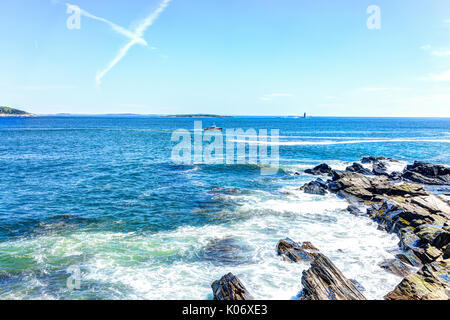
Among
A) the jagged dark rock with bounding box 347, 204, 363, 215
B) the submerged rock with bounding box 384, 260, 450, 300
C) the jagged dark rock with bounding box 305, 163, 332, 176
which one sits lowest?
the jagged dark rock with bounding box 347, 204, 363, 215

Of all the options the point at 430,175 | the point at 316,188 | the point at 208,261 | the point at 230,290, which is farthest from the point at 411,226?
the point at 430,175

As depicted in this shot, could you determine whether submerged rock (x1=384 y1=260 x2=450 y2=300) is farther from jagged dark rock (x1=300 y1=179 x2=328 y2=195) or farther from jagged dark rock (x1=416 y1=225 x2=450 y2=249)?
jagged dark rock (x1=300 y1=179 x2=328 y2=195)

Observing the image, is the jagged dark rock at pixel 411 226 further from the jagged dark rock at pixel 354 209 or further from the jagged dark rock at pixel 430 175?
the jagged dark rock at pixel 430 175

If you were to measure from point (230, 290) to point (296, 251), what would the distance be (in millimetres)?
6585

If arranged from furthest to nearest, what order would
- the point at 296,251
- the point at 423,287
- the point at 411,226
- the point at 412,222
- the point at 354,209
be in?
the point at 354,209 < the point at 412,222 < the point at 411,226 < the point at 296,251 < the point at 423,287

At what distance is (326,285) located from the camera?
11664 millimetres

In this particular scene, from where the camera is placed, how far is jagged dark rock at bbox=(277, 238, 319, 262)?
16000mm

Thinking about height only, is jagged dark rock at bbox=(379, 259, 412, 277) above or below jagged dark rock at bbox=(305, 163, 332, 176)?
below

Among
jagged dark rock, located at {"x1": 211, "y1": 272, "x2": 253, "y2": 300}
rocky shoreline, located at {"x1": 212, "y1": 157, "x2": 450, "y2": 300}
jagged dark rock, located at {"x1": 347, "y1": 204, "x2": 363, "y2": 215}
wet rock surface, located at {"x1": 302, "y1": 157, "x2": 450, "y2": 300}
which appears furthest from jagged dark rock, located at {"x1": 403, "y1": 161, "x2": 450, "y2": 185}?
jagged dark rock, located at {"x1": 211, "y1": 272, "x2": 253, "y2": 300}

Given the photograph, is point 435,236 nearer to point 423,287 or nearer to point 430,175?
point 423,287

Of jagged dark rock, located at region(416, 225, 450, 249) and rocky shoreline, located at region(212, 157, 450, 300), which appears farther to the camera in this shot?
jagged dark rock, located at region(416, 225, 450, 249)

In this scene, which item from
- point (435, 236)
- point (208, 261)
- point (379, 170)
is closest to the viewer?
point (208, 261)

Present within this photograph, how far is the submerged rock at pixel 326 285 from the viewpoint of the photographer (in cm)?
1111

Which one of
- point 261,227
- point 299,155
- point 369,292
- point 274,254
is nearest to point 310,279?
point 369,292
